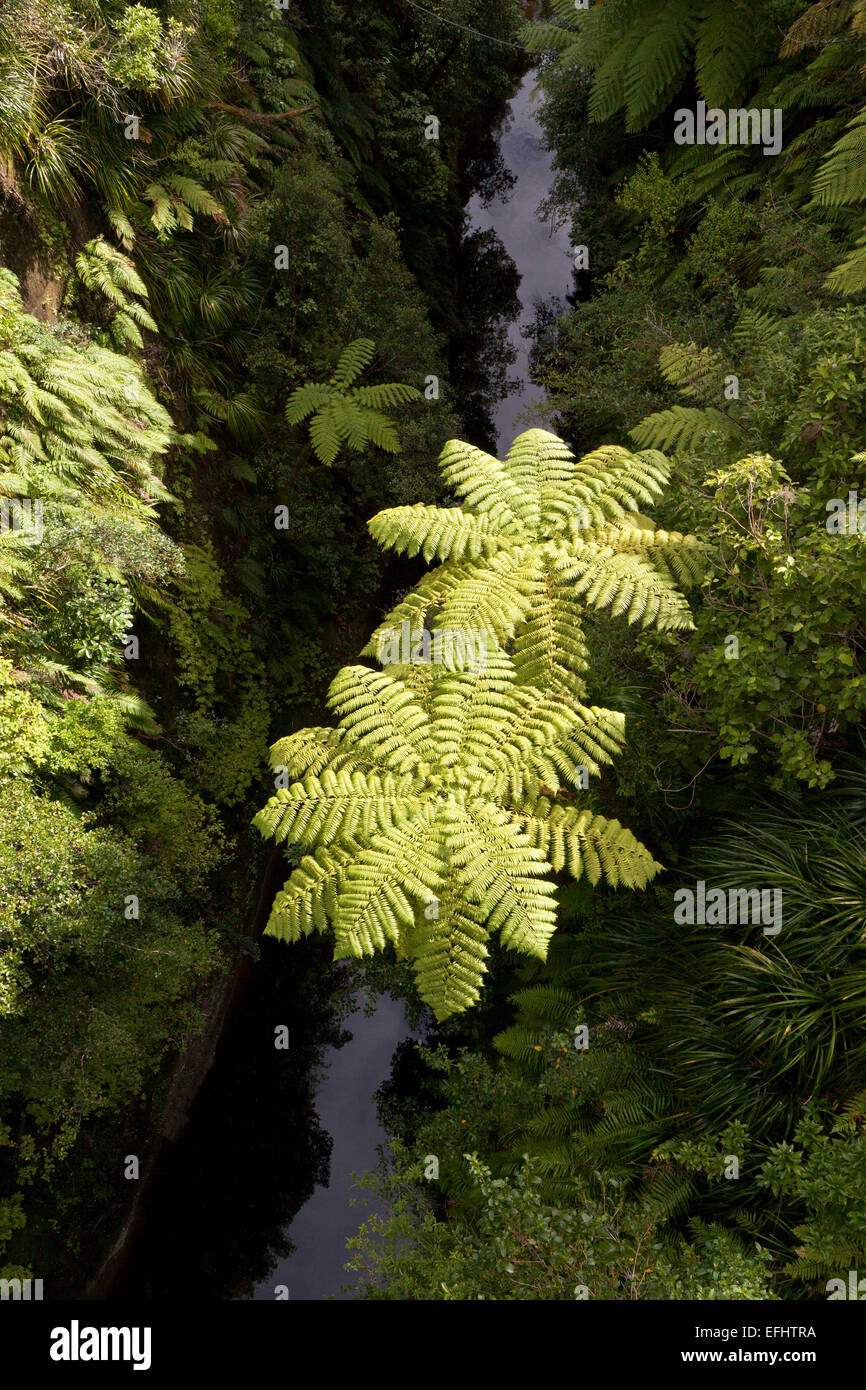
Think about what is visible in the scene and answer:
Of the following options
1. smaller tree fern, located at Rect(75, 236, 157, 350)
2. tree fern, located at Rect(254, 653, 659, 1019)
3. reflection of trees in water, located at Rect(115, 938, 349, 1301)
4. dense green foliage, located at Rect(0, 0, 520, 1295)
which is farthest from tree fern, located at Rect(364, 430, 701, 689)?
reflection of trees in water, located at Rect(115, 938, 349, 1301)

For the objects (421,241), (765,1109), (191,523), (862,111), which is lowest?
(765,1109)

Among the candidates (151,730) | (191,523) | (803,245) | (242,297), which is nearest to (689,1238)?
(151,730)

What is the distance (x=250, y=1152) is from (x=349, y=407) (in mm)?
6660

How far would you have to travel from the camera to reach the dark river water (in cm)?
559

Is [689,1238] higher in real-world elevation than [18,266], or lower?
lower

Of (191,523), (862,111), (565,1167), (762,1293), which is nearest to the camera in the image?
(762,1293)

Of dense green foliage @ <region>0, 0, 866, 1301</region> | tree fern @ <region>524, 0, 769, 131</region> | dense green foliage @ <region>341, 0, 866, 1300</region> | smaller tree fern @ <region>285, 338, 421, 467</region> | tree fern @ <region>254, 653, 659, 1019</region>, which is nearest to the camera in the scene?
dense green foliage @ <region>341, 0, 866, 1300</region>

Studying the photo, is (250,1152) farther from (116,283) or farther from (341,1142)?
(116,283)

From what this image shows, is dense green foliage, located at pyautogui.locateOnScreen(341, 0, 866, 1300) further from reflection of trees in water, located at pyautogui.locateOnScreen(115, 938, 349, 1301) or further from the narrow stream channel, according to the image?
reflection of trees in water, located at pyautogui.locateOnScreen(115, 938, 349, 1301)

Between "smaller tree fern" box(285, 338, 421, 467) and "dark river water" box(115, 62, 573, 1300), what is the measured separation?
4791 mm

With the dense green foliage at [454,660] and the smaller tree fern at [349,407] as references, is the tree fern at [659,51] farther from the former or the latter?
the smaller tree fern at [349,407]

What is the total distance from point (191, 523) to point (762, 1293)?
653 cm

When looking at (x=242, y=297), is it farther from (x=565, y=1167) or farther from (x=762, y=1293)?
(x=762, y=1293)
